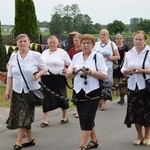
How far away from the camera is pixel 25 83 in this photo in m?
7.33

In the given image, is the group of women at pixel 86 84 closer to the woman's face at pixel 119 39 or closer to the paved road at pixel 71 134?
the paved road at pixel 71 134

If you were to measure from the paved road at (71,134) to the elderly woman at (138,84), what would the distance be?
44 centimetres

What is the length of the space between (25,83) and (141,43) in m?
1.89

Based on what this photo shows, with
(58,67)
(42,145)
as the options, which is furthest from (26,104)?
(58,67)

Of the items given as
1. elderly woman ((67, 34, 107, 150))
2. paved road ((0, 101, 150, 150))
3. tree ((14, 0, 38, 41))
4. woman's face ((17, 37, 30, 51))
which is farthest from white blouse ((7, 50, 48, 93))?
tree ((14, 0, 38, 41))

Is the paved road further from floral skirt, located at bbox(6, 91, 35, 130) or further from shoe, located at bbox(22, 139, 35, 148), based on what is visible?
floral skirt, located at bbox(6, 91, 35, 130)

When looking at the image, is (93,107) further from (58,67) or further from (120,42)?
(120,42)

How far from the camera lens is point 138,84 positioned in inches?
291

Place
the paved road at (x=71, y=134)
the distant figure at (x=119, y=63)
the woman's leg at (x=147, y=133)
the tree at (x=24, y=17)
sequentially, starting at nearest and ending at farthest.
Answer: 1. the woman's leg at (x=147, y=133)
2. the paved road at (x=71, y=134)
3. the distant figure at (x=119, y=63)
4. the tree at (x=24, y=17)

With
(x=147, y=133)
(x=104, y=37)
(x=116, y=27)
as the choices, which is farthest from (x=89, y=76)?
(x=116, y=27)

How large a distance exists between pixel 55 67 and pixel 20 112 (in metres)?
2.02

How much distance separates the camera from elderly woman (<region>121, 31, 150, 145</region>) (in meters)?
7.32

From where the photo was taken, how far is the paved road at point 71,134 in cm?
769

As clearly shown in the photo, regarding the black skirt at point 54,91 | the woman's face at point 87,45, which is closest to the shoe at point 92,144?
the woman's face at point 87,45
